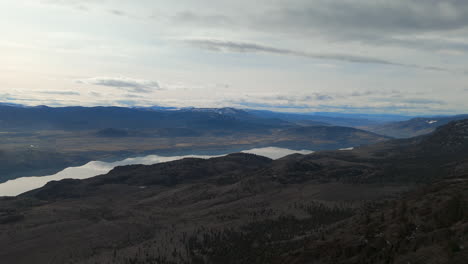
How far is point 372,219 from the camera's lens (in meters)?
47.7

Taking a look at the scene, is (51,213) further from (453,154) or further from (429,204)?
(453,154)

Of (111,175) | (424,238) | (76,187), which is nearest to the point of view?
(424,238)

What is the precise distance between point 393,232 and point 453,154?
5713 inches

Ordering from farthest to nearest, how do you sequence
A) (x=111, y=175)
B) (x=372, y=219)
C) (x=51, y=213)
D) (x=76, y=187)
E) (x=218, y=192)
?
(x=111, y=175)
(x=76, y=187)
(x=218, y=192)
(x=51, y=213)
(x=372, y=219)

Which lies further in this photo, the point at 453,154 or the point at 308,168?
the point at 453,154

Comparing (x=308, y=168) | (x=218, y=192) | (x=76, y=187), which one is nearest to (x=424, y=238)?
(x=218, y=192)

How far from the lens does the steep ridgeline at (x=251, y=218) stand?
36719 mm

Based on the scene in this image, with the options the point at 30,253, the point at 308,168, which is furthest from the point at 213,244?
the point at 308,168

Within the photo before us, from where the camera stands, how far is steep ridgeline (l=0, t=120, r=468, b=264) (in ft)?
120

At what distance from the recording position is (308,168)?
469 feet

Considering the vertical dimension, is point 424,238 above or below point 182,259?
above

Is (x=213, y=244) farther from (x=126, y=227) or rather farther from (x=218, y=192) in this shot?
(x=218, y=192)

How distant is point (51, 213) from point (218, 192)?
46.0 metres

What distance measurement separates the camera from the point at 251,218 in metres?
77.9
